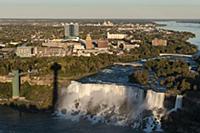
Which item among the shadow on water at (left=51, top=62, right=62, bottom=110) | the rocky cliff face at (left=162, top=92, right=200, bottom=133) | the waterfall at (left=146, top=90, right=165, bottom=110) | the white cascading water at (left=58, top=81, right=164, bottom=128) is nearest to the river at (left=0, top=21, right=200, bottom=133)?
the white cascading water at (left=58, top=81, right=164, bottom=128)

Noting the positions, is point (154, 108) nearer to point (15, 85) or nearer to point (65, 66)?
point (15, 85)

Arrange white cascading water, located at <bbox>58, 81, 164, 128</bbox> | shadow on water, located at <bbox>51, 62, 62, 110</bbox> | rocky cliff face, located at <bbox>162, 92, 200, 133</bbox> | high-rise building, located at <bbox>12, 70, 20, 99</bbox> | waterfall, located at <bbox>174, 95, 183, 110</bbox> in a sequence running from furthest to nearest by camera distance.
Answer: high-rise building, located at <bbox>12, 70, 20, 99</bbox> < shadow on water, located at <bbox>51, 62, 62, 110</bbox> < white cascading water, located at <bbox>58, 81, 164, 128</bbox> < waterfall, located at <bbox>174, 95, 183, 110</bbox> < rocky cliff face, located at <bbox>162, 92, 200, 133</bbox>

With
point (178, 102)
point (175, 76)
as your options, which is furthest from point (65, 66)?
point (178, 102)

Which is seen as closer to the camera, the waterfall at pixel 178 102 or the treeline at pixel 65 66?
the waterfall at pixel 178 102

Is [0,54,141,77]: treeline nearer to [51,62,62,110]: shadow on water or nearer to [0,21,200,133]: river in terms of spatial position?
[51,62,62,110]: shadow on water

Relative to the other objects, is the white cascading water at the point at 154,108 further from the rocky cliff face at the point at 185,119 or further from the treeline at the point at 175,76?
the treeline at the point at 175,76

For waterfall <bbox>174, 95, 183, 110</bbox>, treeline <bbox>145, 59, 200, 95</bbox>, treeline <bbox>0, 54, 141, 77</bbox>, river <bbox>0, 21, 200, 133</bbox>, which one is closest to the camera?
river <bbox>0, 21, 200, 133</bbox>

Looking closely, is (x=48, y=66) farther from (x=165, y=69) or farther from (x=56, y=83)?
(x=165, y=69)

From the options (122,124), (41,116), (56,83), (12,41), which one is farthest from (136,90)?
(12,41)

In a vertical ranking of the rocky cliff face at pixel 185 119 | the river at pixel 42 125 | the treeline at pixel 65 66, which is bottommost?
the river at pixel 42 125

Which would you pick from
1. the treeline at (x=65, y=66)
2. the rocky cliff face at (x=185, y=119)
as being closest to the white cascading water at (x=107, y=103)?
the rocky cliff face at (x=185, y=119)
